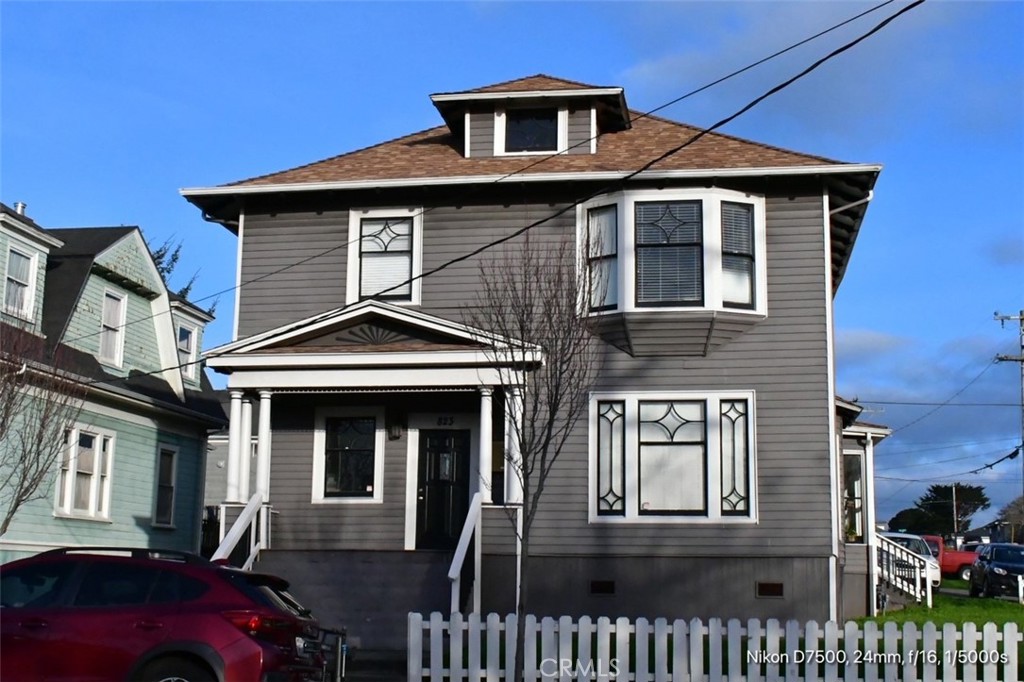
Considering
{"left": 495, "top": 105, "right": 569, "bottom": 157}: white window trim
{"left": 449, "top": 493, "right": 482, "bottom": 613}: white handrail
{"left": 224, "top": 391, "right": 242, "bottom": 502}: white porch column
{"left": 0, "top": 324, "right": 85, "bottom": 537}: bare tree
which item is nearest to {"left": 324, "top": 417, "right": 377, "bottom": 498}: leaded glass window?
{"left": 224, "top": 391, "right": 242, "bottom": 502}: white porch column

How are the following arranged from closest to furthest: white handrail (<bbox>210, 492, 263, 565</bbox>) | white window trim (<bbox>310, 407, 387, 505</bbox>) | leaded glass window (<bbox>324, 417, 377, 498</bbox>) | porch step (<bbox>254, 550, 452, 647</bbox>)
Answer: porch step (<bbox>254, 550, 452, 647</bbox>) < white handrail (<bbox>210, 492, 263, 565</bbox>) < white window trim (<bbox>310, 407, 387, 505</bbox>) < leaded glass window (<bbox>324, 417, 377, 498</bbox>)

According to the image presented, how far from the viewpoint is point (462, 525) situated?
19828 mm

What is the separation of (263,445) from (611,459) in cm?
521

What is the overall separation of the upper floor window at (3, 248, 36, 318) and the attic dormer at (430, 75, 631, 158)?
327 inches

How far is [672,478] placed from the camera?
1908 cm

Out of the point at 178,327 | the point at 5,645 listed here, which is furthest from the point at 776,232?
the point at 178,327

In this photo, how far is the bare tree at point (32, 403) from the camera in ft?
55.4

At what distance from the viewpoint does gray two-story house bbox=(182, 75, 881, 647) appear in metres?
18.6

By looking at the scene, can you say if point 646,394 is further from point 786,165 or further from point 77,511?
point 77,511

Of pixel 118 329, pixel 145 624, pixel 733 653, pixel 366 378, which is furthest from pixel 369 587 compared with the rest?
pixel 118 329

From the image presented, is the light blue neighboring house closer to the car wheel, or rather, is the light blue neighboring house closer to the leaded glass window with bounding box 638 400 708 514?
the leaded glass window with bounding box 638 400 708 514

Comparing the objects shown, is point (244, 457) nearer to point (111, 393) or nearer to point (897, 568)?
point (111, 393)

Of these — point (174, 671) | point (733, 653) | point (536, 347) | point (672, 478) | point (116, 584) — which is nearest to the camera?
point (174, 671)

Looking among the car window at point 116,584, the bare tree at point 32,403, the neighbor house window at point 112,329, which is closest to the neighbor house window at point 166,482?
the neighbor house window at point 112,329
